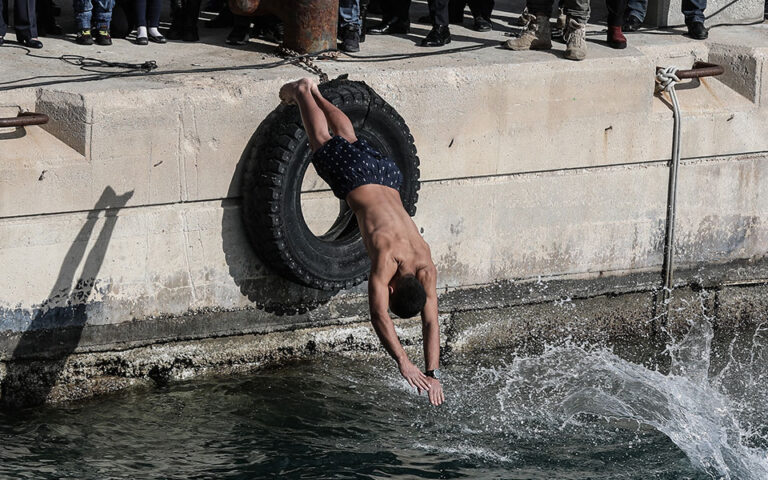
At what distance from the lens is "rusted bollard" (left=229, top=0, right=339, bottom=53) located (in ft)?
28.5

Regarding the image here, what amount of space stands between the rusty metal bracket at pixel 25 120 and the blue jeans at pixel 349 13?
2477mm

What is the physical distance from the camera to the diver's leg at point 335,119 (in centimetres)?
768

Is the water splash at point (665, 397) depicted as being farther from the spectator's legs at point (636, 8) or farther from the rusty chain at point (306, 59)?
the spectator's legs at point (636, 8)

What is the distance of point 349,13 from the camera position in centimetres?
905

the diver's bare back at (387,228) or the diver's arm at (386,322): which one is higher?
the diver's bare back at (387,228)

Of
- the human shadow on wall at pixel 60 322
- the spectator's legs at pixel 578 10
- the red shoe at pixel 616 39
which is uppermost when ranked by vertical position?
the spectator's legs at pixel 578 10

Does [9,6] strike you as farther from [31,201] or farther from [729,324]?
[729,324]

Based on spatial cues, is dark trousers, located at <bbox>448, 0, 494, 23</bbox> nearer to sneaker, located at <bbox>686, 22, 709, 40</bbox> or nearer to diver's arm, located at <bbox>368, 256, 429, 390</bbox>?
sneaker, located at <bbox>686, 22, 709, 40</bbox>

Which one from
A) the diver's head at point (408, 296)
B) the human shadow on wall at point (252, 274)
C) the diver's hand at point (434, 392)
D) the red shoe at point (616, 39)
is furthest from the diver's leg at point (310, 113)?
the red shoe at point (616, 39)

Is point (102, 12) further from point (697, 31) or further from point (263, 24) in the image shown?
point (697, 31)

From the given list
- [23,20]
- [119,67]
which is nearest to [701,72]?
[119,67]

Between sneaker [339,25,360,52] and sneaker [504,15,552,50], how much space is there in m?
1.19

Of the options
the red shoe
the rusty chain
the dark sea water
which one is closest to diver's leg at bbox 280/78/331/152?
the rusty chain

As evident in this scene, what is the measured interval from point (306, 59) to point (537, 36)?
1798mm
